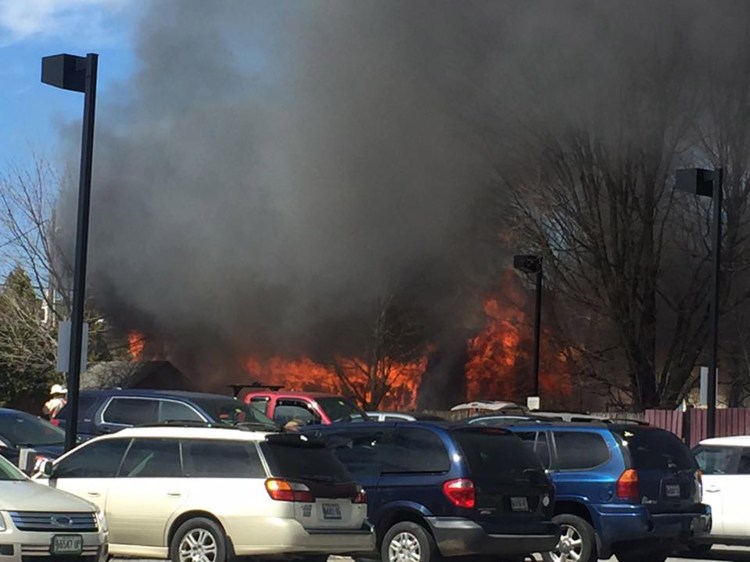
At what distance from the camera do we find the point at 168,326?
3916 cm

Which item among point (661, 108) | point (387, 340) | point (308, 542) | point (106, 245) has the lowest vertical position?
point (308, 542)

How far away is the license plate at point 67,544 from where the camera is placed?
31.4 feet

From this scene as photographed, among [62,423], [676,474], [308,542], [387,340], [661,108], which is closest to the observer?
[308,542]

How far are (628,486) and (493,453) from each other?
1632mm

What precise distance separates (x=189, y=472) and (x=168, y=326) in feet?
93.1

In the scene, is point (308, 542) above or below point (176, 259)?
below

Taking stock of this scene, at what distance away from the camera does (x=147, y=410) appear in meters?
17.1

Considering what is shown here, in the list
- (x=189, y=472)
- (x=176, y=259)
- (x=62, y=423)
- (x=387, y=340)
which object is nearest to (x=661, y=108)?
(x=387, y=340)

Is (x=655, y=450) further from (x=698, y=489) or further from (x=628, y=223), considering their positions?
(x=628, y=223)

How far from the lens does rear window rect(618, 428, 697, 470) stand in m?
12.8

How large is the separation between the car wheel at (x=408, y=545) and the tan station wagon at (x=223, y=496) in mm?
495

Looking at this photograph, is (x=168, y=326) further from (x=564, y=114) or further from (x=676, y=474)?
(x=676, y=474)

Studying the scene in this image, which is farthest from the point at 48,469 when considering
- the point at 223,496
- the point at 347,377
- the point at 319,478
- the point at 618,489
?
the point at 347,377

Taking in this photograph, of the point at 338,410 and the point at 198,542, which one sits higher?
the point at 338,410
